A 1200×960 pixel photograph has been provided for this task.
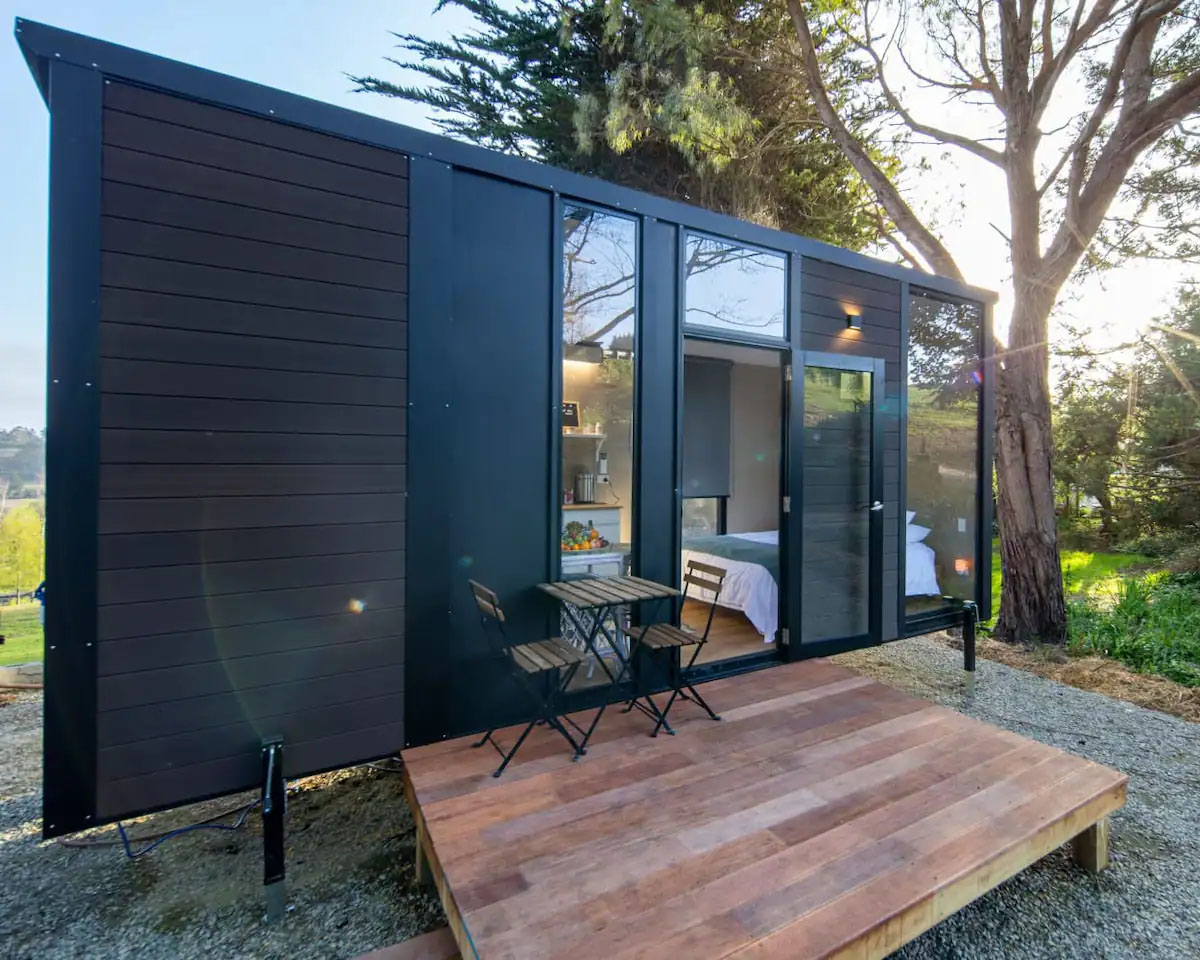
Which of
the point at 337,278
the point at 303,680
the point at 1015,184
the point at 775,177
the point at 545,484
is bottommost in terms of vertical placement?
the point at 303,680

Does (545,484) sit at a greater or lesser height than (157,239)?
lesser

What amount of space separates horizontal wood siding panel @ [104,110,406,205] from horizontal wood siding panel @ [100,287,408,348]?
0.50 metres

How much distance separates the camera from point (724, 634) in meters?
4.45

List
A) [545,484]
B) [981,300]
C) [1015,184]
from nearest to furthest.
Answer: [545,484], [981,300], [1015,184]

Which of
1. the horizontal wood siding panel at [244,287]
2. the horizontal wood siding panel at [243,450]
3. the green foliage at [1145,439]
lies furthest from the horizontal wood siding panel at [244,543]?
the green foliage at [1145,439]

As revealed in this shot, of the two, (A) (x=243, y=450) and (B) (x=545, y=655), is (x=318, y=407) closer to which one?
(A) (x=243, y=450)

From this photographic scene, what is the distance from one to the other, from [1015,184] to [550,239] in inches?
208

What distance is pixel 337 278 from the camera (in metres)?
2.36

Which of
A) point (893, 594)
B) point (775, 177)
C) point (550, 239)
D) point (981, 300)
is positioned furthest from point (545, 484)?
point (775, 177)

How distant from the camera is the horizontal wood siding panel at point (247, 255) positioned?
2.03m

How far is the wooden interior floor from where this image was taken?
383 centimetres

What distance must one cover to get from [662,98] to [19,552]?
7599 millimetres

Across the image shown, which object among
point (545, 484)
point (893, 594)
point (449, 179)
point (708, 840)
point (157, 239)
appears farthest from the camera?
point (893, 594)

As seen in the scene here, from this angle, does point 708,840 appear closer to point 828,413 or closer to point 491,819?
point 491,819
